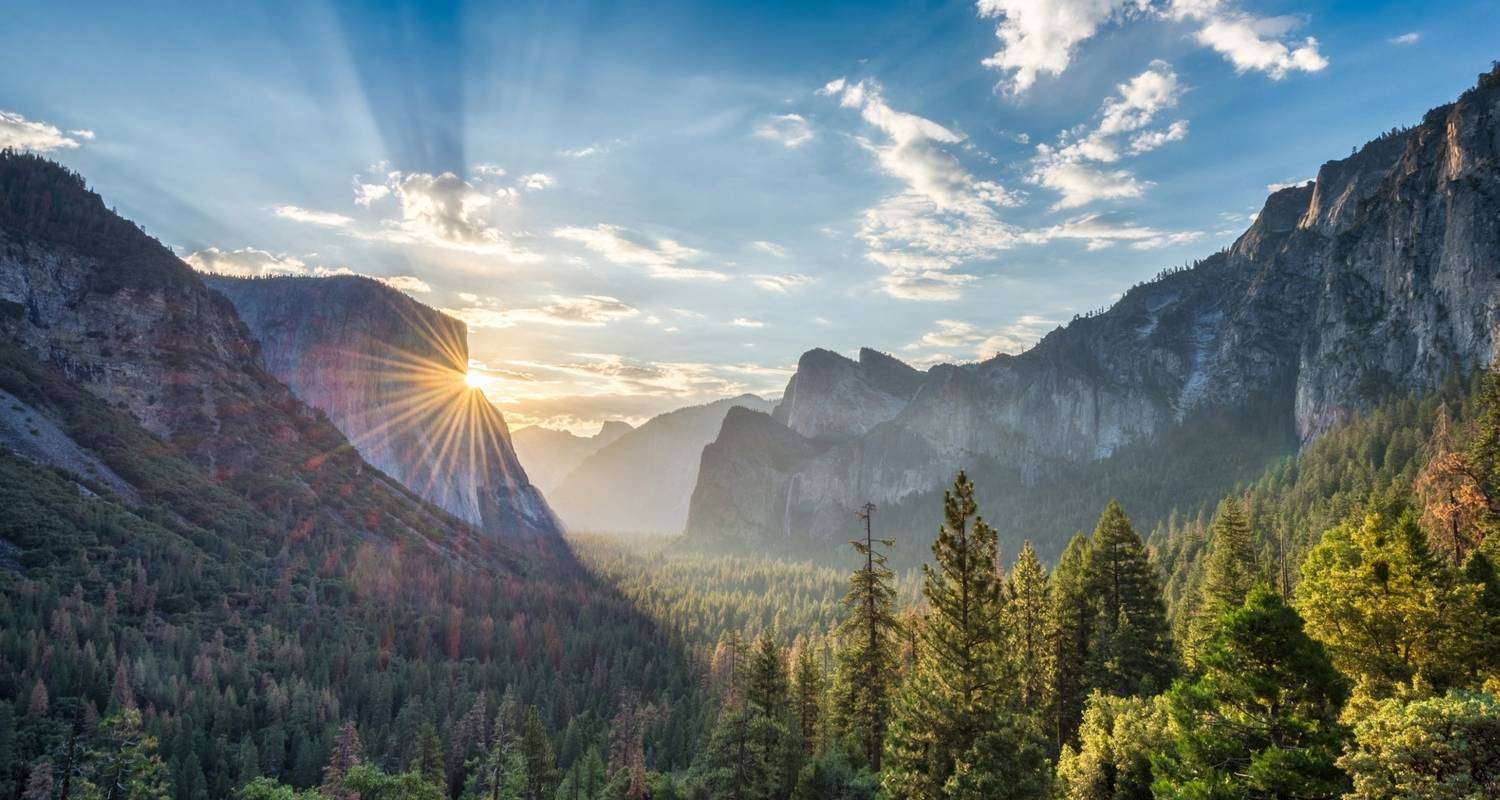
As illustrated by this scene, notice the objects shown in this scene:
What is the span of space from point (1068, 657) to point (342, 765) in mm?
67987

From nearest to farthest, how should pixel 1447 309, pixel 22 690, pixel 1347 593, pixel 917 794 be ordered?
pixel 917 794
pixel 1347 593
pixel 22 690
pixel 1447 309

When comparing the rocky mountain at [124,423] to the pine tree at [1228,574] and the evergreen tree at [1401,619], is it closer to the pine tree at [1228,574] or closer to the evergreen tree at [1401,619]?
the pine tree at [1228,574]

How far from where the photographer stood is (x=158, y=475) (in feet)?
518

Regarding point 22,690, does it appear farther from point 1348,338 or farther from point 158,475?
point 1348,338

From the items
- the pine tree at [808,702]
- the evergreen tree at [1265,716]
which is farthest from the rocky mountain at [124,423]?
the evergreen tree at [1265,716]

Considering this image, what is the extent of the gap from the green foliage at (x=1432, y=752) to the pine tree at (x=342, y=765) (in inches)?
2425

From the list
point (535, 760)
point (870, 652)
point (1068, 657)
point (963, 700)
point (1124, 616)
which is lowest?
point (535, 760)

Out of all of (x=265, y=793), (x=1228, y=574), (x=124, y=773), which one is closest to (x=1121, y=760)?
(x=1228, y=574)

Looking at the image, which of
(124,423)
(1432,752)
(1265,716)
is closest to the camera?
(1432,752)

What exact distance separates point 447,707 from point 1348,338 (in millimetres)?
218127

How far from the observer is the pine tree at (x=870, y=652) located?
111 feet

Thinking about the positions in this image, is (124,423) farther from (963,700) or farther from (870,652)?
(963,700)

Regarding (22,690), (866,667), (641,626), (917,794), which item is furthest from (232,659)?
(917,794)

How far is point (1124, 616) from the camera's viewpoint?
38.9 meters
